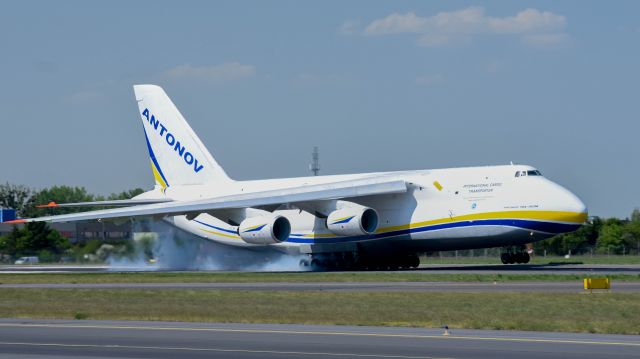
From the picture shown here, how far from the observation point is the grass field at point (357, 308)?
21.9 m

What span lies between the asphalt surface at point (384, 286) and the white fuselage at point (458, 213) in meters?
9.60

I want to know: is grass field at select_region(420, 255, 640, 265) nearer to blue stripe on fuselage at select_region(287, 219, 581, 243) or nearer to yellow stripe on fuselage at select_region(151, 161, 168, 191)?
blue stripe on fuselage at select_region(287, 219, 581, 243)

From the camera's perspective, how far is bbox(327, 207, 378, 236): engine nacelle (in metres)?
45.9

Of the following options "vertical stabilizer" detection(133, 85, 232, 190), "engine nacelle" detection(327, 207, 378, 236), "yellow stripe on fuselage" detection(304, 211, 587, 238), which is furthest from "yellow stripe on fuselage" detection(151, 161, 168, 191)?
"yellow stripe on fuselage" detection(304, 211, 587, 238)

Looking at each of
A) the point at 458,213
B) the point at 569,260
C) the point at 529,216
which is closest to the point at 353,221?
the point at 458,213

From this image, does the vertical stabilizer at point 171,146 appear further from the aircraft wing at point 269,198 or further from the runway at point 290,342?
the runway at point 290,342

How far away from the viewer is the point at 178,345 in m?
18.0

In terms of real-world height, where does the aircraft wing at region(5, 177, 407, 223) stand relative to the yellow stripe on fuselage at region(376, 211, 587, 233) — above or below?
above

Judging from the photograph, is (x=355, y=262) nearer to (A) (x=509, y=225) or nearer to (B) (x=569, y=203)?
(A) (x=509, y=225)

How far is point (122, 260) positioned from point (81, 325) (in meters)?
35.9

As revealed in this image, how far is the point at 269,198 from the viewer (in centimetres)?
4725

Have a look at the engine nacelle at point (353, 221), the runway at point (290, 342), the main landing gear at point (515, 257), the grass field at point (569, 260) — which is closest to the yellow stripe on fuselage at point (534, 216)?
the engine nacelle at point (353, 221)

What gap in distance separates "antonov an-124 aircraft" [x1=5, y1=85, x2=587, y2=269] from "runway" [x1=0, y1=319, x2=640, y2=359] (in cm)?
2345

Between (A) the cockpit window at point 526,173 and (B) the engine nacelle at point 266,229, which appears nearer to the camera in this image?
(A) the cockpit window at point 526,173
